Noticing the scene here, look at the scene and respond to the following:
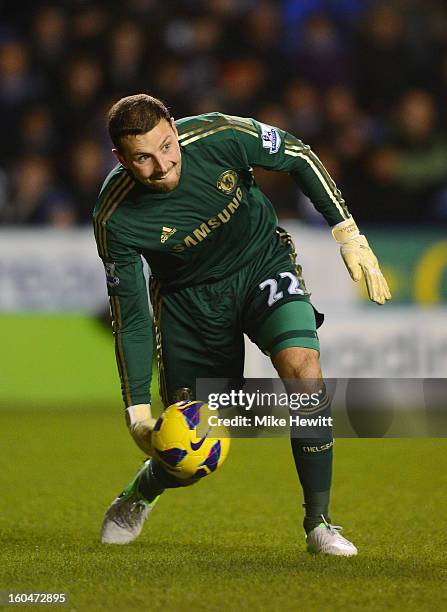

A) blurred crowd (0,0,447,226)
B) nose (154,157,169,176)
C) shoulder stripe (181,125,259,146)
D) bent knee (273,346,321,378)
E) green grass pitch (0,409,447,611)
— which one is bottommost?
green grass pitch (0,409,447,611)

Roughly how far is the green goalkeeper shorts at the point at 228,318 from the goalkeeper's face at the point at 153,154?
0.57 m

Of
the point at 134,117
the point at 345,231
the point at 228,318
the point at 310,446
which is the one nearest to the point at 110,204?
the point at 134,117

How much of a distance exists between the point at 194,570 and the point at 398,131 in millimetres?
7521

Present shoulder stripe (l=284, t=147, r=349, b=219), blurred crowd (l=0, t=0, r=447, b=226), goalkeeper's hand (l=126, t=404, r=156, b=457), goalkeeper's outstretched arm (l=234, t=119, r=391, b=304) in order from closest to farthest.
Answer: goalkeeper's hand (l=126, t=404, r=156, b=457), goalkeeper's outstretched arm (l=234, t=119, r=391, b=304), shoulder stripe (l=284, t=147, r=349, b=219), blurred crowd (l=0, t=0, r=447, b=226)

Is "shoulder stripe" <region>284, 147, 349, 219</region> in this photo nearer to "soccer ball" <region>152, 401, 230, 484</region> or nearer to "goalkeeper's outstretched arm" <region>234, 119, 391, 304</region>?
"goalkeeper's outstretched arm" <region>234, 119, 391, 304</region>

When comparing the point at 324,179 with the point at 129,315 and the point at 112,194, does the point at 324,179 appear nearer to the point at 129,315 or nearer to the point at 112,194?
the point at 112,194

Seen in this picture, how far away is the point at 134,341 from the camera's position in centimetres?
476

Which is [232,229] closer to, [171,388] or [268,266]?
[268,266]

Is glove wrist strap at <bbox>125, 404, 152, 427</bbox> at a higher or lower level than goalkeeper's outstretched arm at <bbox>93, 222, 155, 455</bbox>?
lower

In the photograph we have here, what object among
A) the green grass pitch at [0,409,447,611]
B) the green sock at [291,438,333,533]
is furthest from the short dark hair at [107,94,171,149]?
the green grass pitch at [0,409,447,611]

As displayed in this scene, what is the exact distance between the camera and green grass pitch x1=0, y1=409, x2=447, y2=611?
12.9ft

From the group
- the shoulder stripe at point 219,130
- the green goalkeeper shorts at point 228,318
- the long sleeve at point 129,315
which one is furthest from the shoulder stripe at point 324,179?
the long sleeve at point 129,315

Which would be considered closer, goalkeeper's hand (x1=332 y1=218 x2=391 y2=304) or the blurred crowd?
goalkeeper's hand (x1=332 y1=218 x2=391 y2=304)

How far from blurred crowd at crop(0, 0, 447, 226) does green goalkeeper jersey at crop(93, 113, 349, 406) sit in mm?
5493
